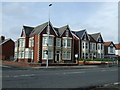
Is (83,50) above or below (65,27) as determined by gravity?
below

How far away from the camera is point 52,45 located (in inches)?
1500

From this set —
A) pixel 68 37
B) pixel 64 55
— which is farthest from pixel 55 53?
pixel 68 37

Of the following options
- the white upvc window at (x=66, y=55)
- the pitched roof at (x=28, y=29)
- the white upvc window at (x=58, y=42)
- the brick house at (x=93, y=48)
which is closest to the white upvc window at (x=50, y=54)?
the white upvc window at (x=58, y=42)

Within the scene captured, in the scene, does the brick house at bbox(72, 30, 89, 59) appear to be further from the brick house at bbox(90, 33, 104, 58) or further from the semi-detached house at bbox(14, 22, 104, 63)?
the brick house at bbox(90, 33, 104, 58)

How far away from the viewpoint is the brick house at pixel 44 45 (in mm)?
37375

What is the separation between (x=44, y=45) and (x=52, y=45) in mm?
1972

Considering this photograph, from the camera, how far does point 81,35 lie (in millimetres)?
47000

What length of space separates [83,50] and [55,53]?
11.0 metres

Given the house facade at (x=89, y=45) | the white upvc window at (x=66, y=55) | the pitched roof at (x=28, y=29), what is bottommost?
the white upvc window at (x=66, y=55)

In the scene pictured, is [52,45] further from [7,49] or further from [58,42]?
[7,49]

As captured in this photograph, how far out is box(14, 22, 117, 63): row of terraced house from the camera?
123ft

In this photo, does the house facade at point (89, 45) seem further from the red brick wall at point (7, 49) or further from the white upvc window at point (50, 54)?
the red brick wall at point (7, 49)

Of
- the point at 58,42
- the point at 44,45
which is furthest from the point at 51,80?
the point at 58,42

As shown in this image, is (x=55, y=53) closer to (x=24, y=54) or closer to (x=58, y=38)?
(x=58, y=38)
